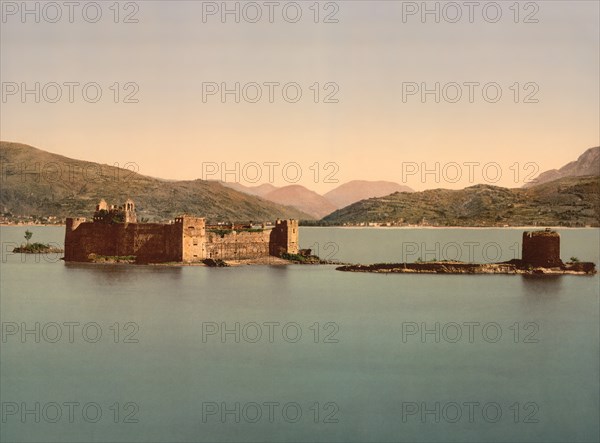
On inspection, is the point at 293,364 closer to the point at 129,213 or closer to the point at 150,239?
the point at 150,239

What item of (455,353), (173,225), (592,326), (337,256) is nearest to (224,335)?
(455,353)

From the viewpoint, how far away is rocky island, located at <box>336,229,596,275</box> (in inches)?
3120

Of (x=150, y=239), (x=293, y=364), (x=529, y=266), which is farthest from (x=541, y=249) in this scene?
(x=293, y=364)

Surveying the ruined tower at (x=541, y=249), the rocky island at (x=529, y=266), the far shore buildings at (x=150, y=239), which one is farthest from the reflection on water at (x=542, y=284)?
the far shore buildings at (x=150, y=239)

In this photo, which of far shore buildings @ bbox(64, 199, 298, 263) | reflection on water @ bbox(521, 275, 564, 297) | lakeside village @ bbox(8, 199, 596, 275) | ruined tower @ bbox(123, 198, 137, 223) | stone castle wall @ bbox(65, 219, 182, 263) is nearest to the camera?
reflection on water @ bbox(521, 275, 564, 297)

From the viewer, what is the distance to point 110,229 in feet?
264

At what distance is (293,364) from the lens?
3753cm

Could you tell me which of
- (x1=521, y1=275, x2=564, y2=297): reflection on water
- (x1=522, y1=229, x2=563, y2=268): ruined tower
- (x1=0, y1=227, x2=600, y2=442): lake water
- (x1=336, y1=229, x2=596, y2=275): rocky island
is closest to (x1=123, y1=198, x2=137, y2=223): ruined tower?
(x1=0, y1=227, x2=600, y2=442): lake water

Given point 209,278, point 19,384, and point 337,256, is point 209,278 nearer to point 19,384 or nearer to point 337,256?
point 19,384

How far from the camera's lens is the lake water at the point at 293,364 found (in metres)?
29.6

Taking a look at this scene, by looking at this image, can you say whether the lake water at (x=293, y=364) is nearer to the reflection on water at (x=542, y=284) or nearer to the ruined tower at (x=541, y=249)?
the reflection on water at (x=542, y=284)

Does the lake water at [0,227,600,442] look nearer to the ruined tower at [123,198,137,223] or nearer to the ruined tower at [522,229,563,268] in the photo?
the ruined tower at [522,229,563,268]

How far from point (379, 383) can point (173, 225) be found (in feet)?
152

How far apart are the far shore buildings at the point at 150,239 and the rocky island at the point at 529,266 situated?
1081 cm
